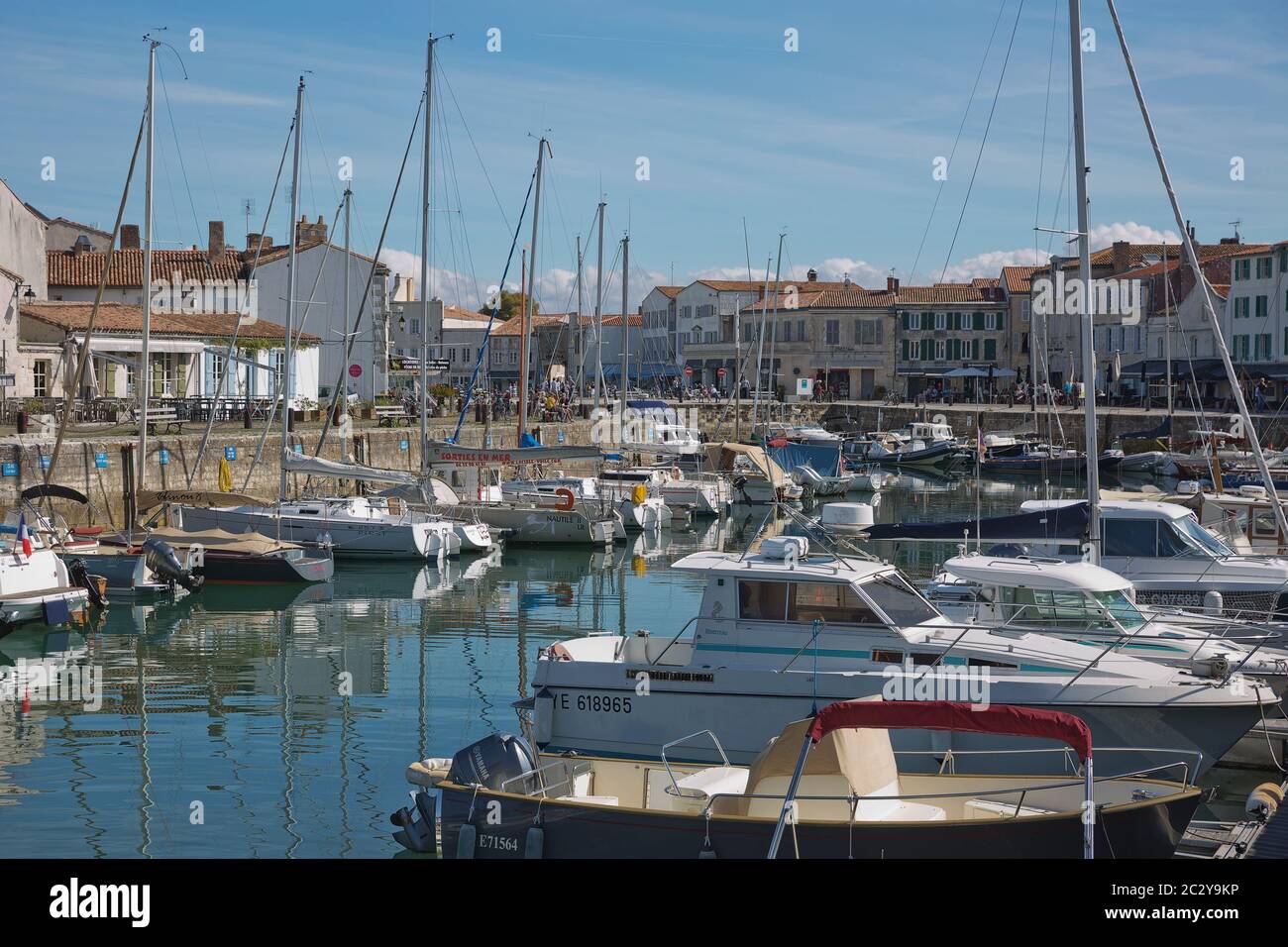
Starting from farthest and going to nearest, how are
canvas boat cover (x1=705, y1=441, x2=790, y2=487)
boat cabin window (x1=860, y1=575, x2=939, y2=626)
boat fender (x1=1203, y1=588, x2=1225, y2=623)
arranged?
canvas boat cover (x1=705, y1=441, x2=790, y2=487) → boat fender (x1=1203, y1=588, x2=1225, y2=623) → boat cabin window (x1=860, y1=575, x2=939, y2=626)

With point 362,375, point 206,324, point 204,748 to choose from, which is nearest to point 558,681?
point 204,748

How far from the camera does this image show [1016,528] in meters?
24.9

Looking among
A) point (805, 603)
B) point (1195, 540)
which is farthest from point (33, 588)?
point (1195, 540)

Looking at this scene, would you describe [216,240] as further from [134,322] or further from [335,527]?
[335,527]

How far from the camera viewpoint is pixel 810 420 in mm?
86312

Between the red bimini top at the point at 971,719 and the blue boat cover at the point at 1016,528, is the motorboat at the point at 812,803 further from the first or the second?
the blue boat cover at the point at 1016,528

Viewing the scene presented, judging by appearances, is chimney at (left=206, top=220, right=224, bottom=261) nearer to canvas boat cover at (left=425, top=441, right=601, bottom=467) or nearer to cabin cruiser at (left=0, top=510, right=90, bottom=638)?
canvas boat cover at (left=425, top=441, right=601, bottom=467)

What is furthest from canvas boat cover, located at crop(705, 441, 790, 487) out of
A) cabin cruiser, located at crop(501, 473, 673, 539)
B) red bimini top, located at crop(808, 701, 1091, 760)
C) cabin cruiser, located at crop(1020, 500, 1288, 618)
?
red bimini top, located at crop(808, 701, 1091, 760)

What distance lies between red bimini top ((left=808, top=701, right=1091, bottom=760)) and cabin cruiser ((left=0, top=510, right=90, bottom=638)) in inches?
697

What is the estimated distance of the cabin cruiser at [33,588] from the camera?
23.7 metres

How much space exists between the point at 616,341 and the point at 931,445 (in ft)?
158

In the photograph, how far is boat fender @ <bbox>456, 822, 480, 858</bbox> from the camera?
12211mm

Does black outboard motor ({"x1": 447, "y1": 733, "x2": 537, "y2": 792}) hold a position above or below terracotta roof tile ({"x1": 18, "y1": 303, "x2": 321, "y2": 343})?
below
